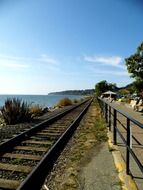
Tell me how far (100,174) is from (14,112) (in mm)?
12067

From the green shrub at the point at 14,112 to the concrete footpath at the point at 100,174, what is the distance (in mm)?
10094

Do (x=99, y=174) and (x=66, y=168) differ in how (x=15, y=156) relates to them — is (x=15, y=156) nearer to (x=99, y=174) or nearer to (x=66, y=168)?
(x=66, y=168)

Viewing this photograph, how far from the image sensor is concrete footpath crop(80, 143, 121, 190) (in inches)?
214

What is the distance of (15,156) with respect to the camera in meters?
7.52

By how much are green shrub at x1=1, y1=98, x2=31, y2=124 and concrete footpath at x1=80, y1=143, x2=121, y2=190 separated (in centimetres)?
1009

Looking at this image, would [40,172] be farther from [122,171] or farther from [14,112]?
[14,112]

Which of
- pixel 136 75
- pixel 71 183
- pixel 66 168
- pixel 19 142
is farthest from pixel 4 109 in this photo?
pixel 136 75

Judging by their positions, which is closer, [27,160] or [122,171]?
[122,171]

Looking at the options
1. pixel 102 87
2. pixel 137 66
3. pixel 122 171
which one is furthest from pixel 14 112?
pixel 102 87

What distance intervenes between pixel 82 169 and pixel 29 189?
1700mm

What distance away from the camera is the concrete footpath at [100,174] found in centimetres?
543

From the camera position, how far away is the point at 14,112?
17562mm

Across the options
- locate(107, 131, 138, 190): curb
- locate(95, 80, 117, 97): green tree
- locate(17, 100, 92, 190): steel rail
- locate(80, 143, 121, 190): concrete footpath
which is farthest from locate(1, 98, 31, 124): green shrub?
locate(95, 80, 117, 97): green tree

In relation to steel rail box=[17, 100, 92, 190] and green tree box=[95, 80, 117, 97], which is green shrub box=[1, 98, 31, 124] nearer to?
steel rail box=[17, 100, 92, 190]
